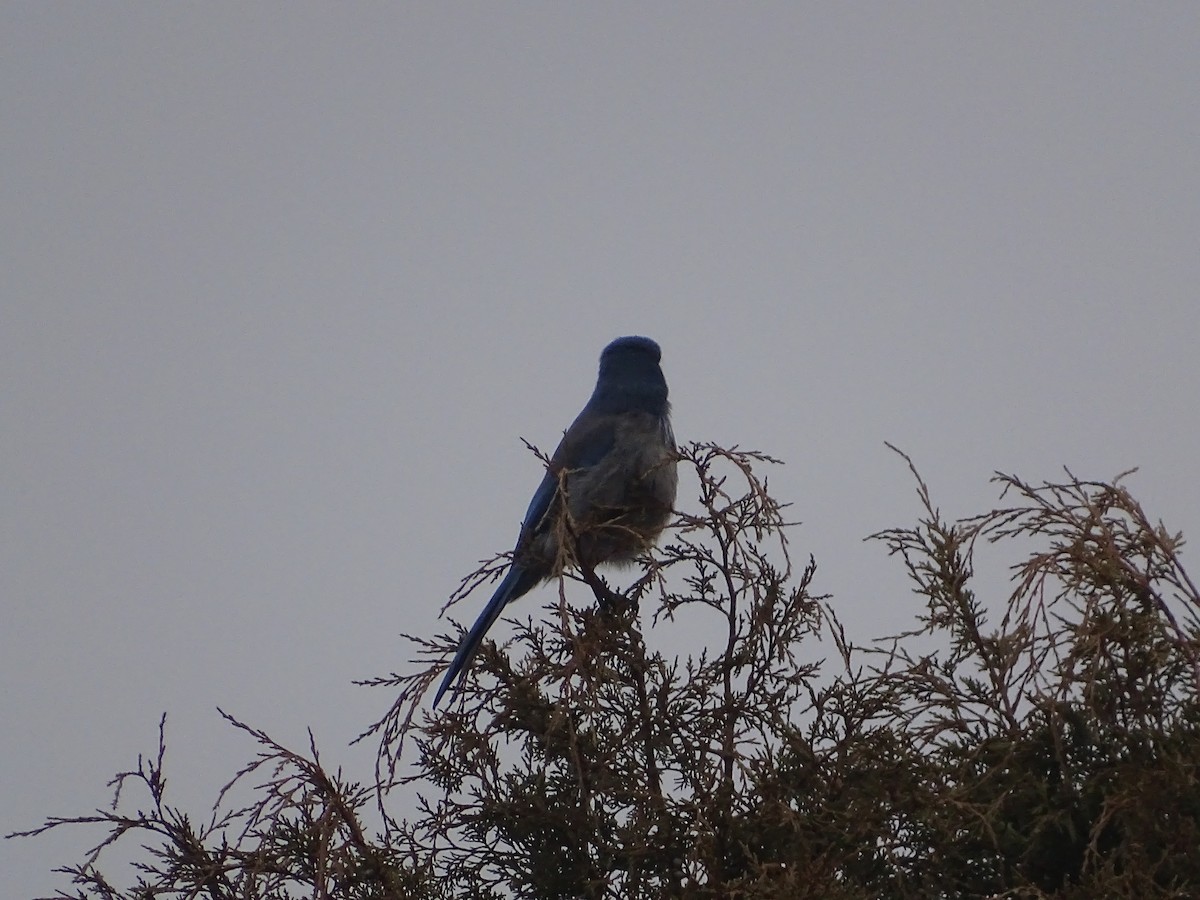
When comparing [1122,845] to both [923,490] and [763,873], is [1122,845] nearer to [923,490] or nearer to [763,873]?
[763,873]

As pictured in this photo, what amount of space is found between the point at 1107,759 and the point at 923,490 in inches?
31.2

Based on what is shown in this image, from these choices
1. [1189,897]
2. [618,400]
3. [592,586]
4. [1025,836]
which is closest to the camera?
[1189,897]

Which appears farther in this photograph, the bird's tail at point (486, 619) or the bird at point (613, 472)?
the bird at point (613, 472)

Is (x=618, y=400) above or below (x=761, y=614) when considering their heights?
above

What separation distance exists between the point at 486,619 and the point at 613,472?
100 cm

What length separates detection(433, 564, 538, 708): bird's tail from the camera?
3.77 metres

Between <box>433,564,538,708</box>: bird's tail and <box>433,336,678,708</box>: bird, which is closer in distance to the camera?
<box>433,564,538,708</box>: bird's tail

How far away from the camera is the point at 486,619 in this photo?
14.5 feet

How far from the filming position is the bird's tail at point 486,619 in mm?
3770

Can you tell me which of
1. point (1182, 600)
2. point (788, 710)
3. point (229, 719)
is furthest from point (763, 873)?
point (229, 719)

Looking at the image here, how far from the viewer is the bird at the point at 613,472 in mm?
4711

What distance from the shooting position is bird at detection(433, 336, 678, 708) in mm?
4711

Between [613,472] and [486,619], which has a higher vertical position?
[613,472]

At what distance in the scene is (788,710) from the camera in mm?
3320
